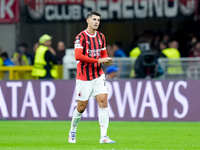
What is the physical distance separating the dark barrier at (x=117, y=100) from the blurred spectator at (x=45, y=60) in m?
0.69

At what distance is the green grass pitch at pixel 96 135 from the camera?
336 inches

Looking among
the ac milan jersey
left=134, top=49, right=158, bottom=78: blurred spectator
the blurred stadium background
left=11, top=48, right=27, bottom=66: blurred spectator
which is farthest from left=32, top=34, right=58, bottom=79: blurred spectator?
the ac milan jersey

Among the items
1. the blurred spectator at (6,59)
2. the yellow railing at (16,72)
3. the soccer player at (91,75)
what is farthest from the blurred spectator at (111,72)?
the soccer player at (91,75)

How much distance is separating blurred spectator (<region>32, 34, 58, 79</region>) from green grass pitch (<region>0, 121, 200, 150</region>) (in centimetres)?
165

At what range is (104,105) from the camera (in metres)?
8.89

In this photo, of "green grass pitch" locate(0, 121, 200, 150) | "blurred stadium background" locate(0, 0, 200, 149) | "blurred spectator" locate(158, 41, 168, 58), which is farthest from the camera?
"blurred spectator" locate(158, 41, 168, 58)

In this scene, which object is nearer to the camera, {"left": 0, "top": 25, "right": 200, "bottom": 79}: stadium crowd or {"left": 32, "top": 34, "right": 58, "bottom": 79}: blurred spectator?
{"left": 32, "top": 34, "right": 58, "bottom": 79}: blurred spectator

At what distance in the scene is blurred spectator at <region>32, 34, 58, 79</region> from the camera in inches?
582

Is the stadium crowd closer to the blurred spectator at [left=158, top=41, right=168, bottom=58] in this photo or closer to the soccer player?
the blurred spectator at [left=158, top=41, right=168, bottom=58]

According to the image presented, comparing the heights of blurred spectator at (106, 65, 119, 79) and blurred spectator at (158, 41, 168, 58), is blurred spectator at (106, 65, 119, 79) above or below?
below

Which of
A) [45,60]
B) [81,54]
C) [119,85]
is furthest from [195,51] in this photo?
[81,54]

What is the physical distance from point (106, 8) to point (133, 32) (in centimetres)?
358

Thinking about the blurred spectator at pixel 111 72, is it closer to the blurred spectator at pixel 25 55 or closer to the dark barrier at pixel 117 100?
the dark barrier at pixel 117 100

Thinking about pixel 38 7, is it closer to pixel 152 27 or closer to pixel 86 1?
pixel 86 1
